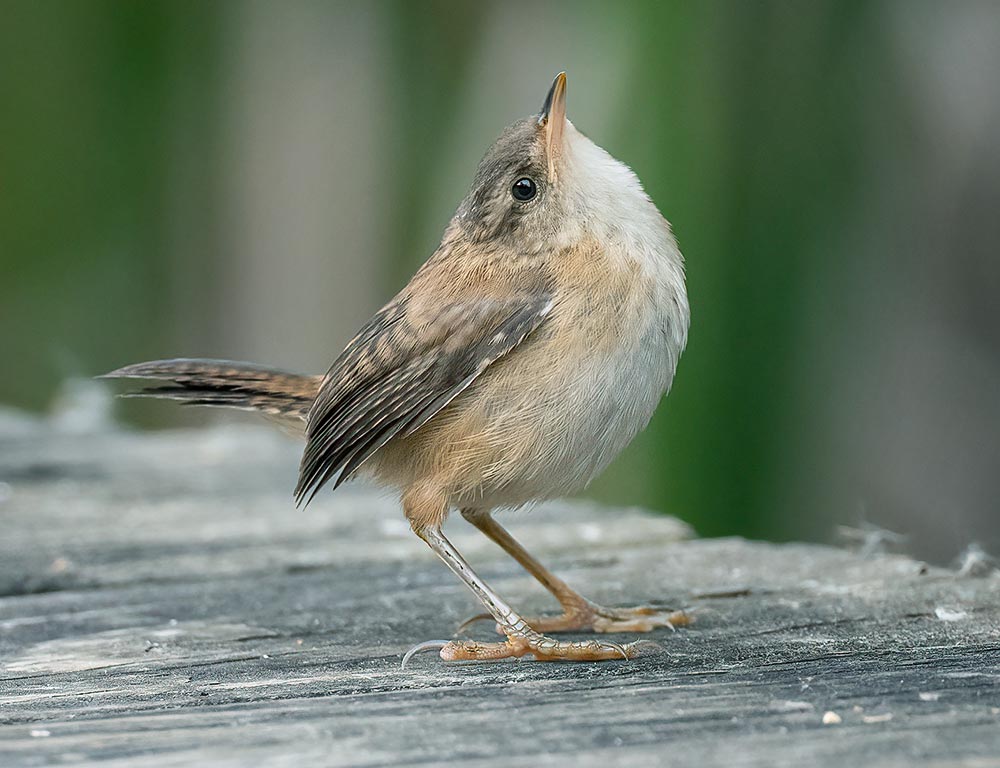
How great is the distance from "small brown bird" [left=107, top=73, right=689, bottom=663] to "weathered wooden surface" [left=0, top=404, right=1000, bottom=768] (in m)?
0.27

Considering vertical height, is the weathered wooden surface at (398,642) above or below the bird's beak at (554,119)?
below

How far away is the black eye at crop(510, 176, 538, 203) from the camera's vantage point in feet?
12.4

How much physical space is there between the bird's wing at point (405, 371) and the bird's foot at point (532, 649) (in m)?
0.57

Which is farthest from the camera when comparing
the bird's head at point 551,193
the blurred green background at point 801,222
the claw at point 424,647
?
the blurred green background at point 801,222

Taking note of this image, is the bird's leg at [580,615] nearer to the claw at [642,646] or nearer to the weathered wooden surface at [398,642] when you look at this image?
the weathered wooden surface at [398,642]

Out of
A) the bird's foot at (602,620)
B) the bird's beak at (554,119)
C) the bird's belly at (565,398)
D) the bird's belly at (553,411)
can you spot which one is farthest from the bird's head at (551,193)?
the bird's foot at (602,620)

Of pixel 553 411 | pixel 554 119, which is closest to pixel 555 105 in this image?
pixel 554 119

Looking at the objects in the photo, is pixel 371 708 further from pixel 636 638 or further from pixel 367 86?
pixel 367 86

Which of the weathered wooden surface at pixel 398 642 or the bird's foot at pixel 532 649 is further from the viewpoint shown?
the bird's foot at pixel 532 649

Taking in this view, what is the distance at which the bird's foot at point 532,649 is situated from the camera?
3156 mm

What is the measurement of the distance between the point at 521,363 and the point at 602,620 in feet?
2.39

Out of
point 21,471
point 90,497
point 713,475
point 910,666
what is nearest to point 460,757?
point 910,666

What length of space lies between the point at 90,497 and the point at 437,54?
557cm

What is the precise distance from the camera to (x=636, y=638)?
345 centimetres
